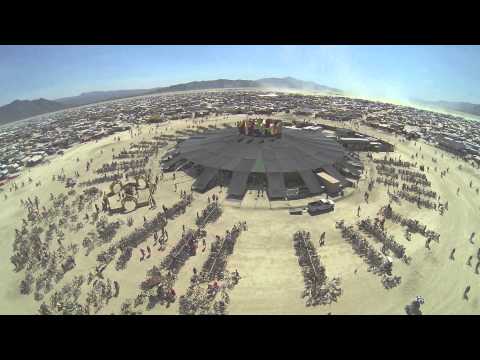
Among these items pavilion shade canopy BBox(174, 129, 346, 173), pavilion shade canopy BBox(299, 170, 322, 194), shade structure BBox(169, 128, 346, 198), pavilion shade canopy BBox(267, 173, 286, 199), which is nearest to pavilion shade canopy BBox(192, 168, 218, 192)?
shade structure BBox(169, 128, 346, 198)

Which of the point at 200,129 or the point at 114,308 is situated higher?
the point at 200,129

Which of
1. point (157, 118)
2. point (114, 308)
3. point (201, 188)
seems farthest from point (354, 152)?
point (157, 118)

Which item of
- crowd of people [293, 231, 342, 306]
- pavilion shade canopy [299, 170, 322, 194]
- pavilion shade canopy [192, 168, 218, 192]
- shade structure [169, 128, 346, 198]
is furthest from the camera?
pavilion shade canopy [192, 168, 218, 192]

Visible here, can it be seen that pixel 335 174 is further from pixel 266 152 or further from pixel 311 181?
pixel 266 152

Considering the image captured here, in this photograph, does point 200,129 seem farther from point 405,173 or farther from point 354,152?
point 405,173

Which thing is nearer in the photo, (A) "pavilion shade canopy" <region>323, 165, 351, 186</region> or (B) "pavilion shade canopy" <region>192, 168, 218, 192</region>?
(B) "pavilion shade canopy" <region>192, 168, 218, 192</region>

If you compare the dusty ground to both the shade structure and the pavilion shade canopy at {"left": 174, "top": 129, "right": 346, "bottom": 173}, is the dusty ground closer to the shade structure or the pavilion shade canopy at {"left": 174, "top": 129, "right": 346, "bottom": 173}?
the shade structure

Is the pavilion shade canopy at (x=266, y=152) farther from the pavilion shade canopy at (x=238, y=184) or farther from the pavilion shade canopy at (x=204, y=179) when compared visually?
the pavilion shade canopy at (x=238, y=184)
